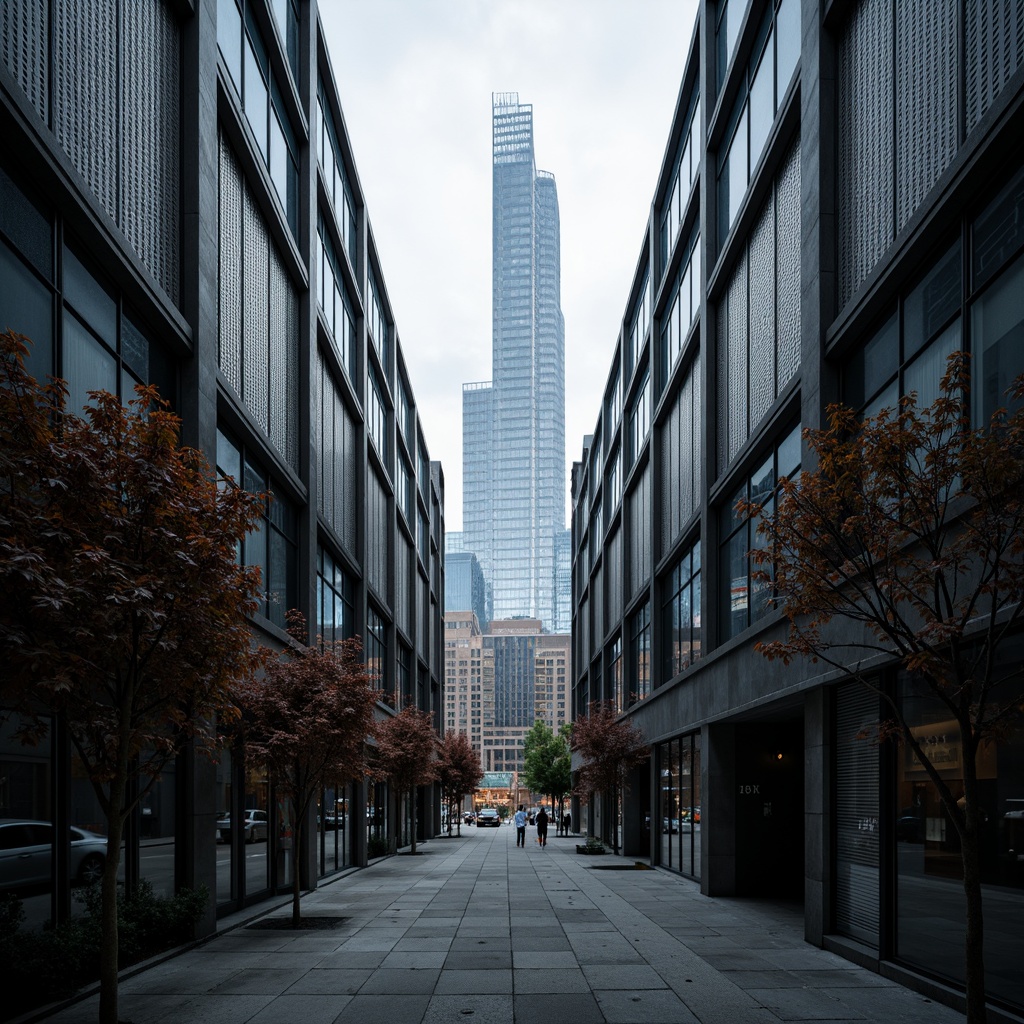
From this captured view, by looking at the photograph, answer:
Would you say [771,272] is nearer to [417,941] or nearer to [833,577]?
[833,577]

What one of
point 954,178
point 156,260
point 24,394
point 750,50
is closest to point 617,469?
point 750,50

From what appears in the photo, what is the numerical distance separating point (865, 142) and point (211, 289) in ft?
34.1

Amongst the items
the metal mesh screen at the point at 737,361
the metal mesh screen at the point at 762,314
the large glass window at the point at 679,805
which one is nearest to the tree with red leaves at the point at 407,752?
the large glass window at the point at 679,805

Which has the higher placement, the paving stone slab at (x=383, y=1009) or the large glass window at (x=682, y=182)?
the large glass window at (x=682, y=182)

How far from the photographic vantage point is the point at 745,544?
21500 mm

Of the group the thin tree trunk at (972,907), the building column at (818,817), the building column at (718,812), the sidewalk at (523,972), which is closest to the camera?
the thin tree trunk at (972,907)

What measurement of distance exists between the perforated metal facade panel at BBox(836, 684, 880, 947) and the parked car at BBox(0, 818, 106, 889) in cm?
979

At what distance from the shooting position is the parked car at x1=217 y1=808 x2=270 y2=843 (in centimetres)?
1852

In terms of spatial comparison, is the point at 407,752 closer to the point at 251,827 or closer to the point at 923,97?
the point at 251,827

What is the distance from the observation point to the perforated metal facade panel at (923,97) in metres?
11.7

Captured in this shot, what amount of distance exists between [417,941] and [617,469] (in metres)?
29.9

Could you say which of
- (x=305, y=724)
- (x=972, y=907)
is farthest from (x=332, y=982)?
(x=972, y=907)

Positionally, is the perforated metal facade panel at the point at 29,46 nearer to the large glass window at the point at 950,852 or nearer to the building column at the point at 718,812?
the large glass window at the point at 950,852

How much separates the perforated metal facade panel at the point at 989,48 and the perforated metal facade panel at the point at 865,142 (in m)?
2.51
